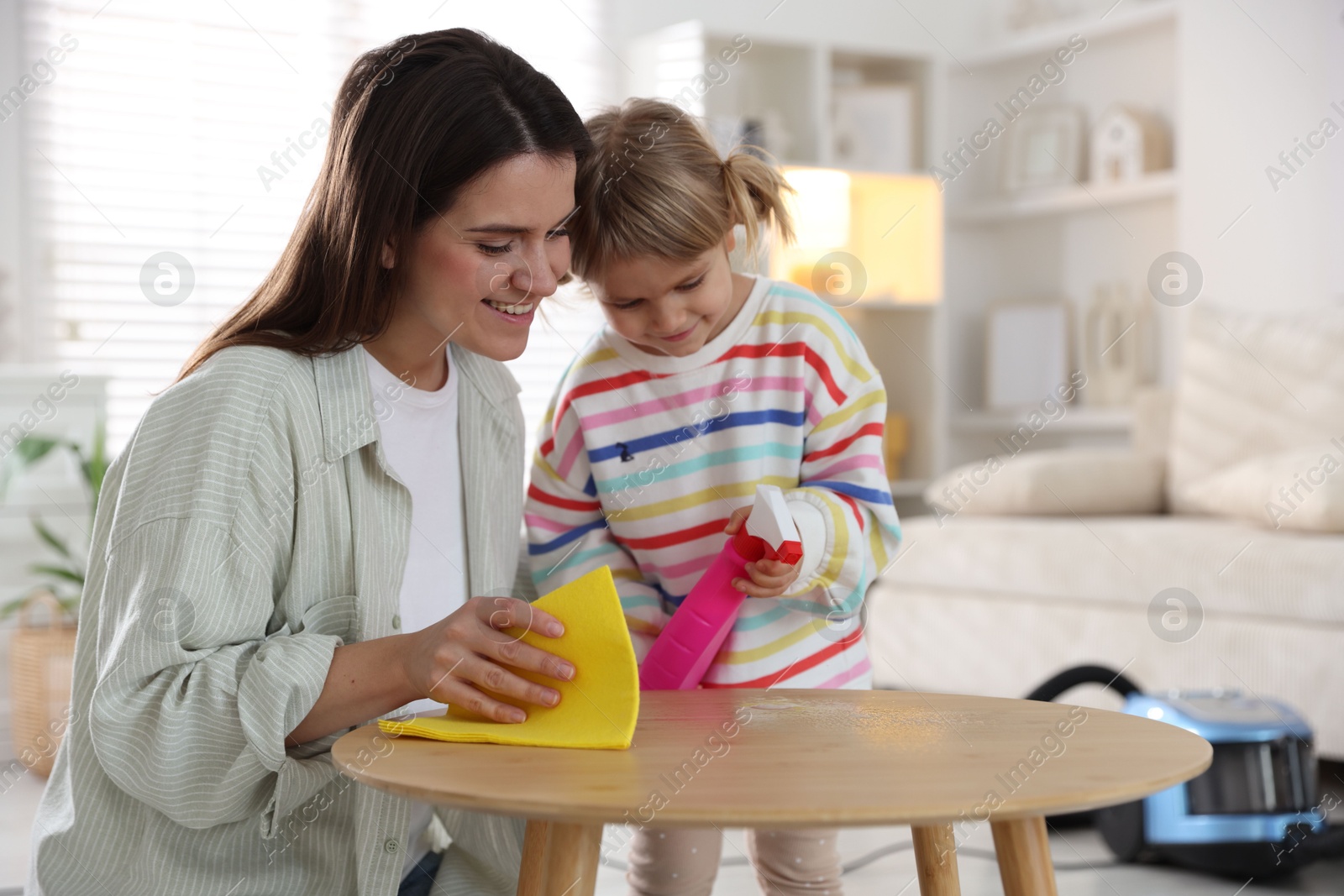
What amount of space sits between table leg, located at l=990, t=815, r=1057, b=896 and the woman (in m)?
0.32

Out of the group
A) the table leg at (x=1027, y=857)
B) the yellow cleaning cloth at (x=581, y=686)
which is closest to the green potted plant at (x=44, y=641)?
the yellow cleaning cloth at (x=581, y=686)

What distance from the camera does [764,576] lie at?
109 cm

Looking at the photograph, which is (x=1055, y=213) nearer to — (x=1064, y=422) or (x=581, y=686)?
(x=1064, y=422)

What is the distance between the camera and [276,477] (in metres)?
1.01

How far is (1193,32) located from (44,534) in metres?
3.23

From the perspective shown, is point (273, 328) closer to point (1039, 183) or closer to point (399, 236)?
point (399, 236)

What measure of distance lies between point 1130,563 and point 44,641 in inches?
87.2

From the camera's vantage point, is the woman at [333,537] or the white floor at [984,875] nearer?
the woman at [333,537]

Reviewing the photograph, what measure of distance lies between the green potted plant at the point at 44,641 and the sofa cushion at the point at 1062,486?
195 cm

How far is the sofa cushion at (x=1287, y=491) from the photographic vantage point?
2273 mm

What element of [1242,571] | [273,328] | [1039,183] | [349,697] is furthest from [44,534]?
[1039,183]

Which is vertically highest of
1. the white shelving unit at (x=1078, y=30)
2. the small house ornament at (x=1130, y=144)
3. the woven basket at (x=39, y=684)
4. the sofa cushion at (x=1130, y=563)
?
the white shelving unit at (x=1078, y=30)

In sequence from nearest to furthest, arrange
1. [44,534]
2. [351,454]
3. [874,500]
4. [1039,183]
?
[351,454]
[874,500]
[44,534]
[1039,183]

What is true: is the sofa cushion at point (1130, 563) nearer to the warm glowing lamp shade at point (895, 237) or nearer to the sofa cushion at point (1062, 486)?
the sofa cushion at point (1062, 486)
